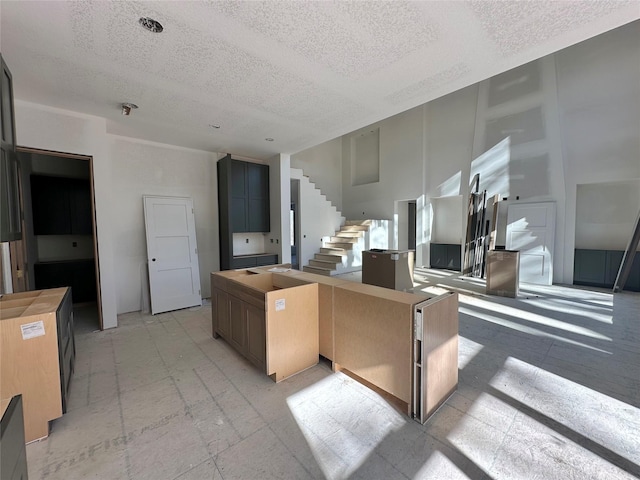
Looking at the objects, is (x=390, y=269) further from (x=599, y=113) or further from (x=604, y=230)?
(x=599, y=113)

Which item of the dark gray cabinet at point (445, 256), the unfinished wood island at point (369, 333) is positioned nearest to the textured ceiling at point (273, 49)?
the unfinished wood island at point (369, 333)

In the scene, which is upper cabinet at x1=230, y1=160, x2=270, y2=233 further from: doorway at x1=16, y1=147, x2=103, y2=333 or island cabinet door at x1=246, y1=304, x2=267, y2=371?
island cabinet door at x1=246, y1=304, x2=267, y2=371

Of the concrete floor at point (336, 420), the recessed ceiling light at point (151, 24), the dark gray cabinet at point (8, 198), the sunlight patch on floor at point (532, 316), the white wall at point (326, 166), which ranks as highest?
the white wall at point (326, 166)

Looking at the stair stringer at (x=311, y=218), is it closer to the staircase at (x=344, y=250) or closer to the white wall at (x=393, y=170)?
the staircase at (x=344, y=250)

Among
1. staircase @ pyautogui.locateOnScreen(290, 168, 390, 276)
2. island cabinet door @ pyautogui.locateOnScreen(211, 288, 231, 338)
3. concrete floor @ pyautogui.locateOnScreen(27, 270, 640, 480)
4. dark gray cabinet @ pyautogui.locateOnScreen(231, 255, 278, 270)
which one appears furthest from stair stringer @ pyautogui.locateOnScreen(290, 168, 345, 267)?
concrete floor @ pyautogui.locateOnScreen(27, 270, 640, 480)

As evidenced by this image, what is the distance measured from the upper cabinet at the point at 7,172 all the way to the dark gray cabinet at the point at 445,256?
8.28m

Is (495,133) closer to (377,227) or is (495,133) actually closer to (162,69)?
(377,227)

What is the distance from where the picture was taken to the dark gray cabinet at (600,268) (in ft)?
16.7

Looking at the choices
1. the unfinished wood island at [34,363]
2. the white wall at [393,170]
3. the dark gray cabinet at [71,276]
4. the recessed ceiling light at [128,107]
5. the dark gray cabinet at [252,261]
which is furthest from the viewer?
the white wall at [393,170]

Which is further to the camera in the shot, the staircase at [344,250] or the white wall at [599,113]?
the staircase at [344,250]

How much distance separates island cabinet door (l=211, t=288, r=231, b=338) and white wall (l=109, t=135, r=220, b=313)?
1.97 m

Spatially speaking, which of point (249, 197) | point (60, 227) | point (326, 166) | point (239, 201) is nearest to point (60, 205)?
point (60, 227)

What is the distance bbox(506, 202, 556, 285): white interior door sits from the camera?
5.63 metres

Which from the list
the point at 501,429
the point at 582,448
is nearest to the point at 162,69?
A: the point at 501,429
